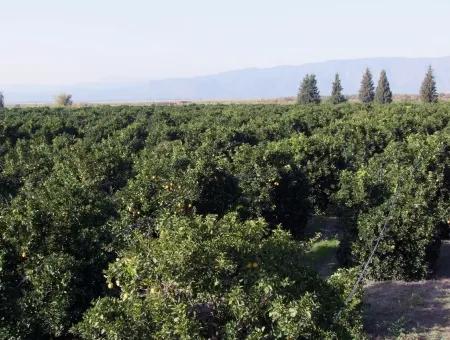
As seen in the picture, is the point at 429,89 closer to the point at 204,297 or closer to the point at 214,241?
the point at 214,241

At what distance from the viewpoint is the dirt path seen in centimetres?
1216

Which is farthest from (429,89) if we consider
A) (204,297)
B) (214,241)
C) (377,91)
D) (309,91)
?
(204,297)

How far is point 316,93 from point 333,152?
275 ft

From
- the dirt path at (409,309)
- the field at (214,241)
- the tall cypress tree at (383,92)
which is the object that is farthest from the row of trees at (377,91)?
the dirt path at (409,309)

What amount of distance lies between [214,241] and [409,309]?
7.37 m

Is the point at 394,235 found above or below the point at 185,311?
below

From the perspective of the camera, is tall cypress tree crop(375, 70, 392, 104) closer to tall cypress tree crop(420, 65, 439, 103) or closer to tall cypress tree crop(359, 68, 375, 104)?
tall cypress tree crop(420, 65, 439, 103)

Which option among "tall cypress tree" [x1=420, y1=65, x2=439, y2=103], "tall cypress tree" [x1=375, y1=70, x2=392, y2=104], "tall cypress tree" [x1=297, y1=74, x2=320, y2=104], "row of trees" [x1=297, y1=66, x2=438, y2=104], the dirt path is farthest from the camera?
"tall cypress tree" [x1=297, y1=74, x2=320, y2=104]

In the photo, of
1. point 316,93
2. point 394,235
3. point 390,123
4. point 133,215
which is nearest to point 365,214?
point 394,235

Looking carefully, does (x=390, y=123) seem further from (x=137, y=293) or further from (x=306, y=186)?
(x=137, y=293)

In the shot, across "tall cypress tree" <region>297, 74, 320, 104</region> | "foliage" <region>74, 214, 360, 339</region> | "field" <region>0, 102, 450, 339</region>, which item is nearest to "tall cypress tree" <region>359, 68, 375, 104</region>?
"tall cypress tree" <region>297, 74, 320, 104</region>

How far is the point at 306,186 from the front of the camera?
21.3 m

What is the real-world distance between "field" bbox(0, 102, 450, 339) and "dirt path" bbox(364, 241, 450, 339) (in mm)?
91

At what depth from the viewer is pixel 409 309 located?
13852 millimetres
